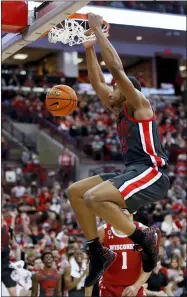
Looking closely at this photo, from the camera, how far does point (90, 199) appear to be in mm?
5934

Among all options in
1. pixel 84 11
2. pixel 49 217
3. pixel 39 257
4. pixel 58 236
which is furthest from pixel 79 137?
pixel 84 11

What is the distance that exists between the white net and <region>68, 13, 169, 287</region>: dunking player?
874mm

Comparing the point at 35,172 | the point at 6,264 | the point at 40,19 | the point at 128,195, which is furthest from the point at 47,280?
the point at 35,172

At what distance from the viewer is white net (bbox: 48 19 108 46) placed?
713 cm

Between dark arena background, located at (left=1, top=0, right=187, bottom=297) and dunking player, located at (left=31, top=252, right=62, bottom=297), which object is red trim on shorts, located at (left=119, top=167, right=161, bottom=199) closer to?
dark arena background, located at (left=1, top=0, right=187, bottom=297)

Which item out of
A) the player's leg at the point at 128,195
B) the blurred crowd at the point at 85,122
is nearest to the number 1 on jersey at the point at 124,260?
the player's leg at the point at 128,195

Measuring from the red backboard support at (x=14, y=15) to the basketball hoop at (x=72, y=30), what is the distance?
39cm

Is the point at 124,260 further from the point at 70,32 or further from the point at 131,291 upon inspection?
the point at 70,32

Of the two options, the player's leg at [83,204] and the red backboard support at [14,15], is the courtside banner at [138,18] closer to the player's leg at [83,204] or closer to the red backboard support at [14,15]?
the red backboard support at [14,15]

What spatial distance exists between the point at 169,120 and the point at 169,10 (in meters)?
4.80

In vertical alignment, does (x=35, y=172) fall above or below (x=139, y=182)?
below

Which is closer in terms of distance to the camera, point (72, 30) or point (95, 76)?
point (95, 76)

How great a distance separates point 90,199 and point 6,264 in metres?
5.35

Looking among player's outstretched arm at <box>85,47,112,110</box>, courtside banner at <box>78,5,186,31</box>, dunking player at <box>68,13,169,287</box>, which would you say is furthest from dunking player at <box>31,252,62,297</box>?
player's outstretched arm at <box>85,47,112,110</box>
